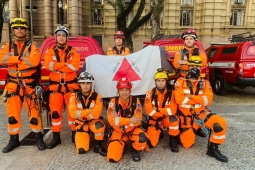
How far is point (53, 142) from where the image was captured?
4500mm

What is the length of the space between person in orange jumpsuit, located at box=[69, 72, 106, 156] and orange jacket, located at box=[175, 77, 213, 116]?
1416mm

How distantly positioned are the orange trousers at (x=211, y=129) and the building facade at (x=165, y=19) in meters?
19.6

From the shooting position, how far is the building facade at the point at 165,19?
23516 millimetres

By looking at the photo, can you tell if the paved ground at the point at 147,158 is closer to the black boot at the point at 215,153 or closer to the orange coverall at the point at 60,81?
the black boot at the point at 215,153

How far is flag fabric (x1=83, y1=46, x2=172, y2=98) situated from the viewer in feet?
16.9

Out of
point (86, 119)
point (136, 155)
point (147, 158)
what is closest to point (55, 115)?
point (86, 119)

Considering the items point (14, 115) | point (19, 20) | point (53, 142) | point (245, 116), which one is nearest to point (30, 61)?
point (19, 20)

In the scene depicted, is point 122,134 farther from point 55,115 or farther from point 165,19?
point 165,19

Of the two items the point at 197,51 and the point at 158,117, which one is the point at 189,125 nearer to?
the point at 158,117

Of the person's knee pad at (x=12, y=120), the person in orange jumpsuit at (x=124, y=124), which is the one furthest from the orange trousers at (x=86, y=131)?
the person's knee pad at (x=12, y=120)

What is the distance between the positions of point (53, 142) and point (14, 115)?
33.5 inches

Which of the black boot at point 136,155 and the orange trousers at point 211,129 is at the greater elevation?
the orange trousers at point 211,129

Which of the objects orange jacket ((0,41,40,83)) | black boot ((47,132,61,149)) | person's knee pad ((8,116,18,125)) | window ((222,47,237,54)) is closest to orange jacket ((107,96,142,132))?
black boot ((47,132,61,149))

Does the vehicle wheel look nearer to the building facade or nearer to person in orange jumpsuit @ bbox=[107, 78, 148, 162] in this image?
person in orange jumpsuit @ bbox=[107, 78, 148, 162]
